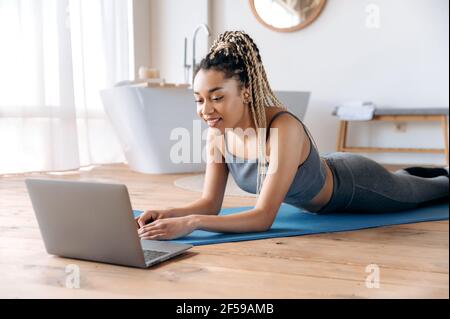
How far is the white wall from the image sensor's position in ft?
5.97

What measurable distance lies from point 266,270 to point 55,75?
1.92 m

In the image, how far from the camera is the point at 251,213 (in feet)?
3.81

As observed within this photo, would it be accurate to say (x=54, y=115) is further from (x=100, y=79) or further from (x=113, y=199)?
(x=113, y=199)

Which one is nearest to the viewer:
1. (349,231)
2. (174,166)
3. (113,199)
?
(113,199)

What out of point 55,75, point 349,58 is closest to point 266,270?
point 55,75

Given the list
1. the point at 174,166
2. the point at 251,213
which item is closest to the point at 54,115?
the point at 174,166

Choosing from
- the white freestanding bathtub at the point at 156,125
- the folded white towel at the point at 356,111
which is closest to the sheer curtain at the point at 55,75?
the white freestanding bathtub at the point at 156,125

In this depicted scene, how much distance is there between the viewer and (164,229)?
1.05 metres

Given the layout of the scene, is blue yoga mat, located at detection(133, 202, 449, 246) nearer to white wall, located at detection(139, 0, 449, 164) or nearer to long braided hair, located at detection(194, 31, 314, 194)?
long braided hair, located at detection(194, 31, 314, 194)

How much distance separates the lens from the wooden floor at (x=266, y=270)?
81cm

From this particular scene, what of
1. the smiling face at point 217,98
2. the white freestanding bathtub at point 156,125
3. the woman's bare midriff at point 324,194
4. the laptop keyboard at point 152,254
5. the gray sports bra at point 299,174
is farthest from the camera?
the white freestanding bathtub at point 156,125

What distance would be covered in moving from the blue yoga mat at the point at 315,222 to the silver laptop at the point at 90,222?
0.60ft

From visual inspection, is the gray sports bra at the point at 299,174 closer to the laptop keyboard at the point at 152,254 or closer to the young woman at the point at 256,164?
the young woman at the point at 256,164
